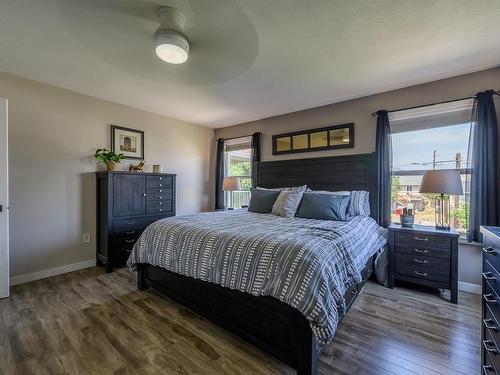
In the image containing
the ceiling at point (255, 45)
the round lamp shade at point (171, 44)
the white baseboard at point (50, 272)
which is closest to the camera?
the ceiling at point (255, 45)

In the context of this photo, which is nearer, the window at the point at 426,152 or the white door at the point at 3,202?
the white door at the point at 3,202

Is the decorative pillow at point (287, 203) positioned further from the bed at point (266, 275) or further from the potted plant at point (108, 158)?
the potted plant at point (108, 158)

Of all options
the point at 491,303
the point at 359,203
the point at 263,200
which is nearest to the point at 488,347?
the point at 491,303

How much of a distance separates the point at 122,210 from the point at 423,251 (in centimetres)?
387

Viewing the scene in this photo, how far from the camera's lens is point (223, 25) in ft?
6.20

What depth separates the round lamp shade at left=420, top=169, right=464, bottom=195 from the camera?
95.3 inches

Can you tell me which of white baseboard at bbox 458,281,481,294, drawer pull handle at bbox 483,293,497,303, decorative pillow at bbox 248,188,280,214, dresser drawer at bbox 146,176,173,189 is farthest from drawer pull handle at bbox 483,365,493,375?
dresser drawer at bbox 146,176,173,189

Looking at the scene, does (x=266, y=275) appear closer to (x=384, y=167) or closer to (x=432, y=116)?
(x=384, y=167)

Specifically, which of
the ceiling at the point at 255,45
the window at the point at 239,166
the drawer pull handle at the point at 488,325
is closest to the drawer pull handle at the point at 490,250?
the drawer pull handle at the point at 488,325

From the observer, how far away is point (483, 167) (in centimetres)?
252

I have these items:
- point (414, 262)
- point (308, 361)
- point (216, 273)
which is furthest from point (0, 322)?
point (414, 262)

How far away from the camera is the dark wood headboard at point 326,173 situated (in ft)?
10.7

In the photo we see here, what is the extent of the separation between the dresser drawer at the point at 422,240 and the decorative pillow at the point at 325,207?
25.5 inches

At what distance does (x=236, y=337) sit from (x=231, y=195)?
3447 mm
